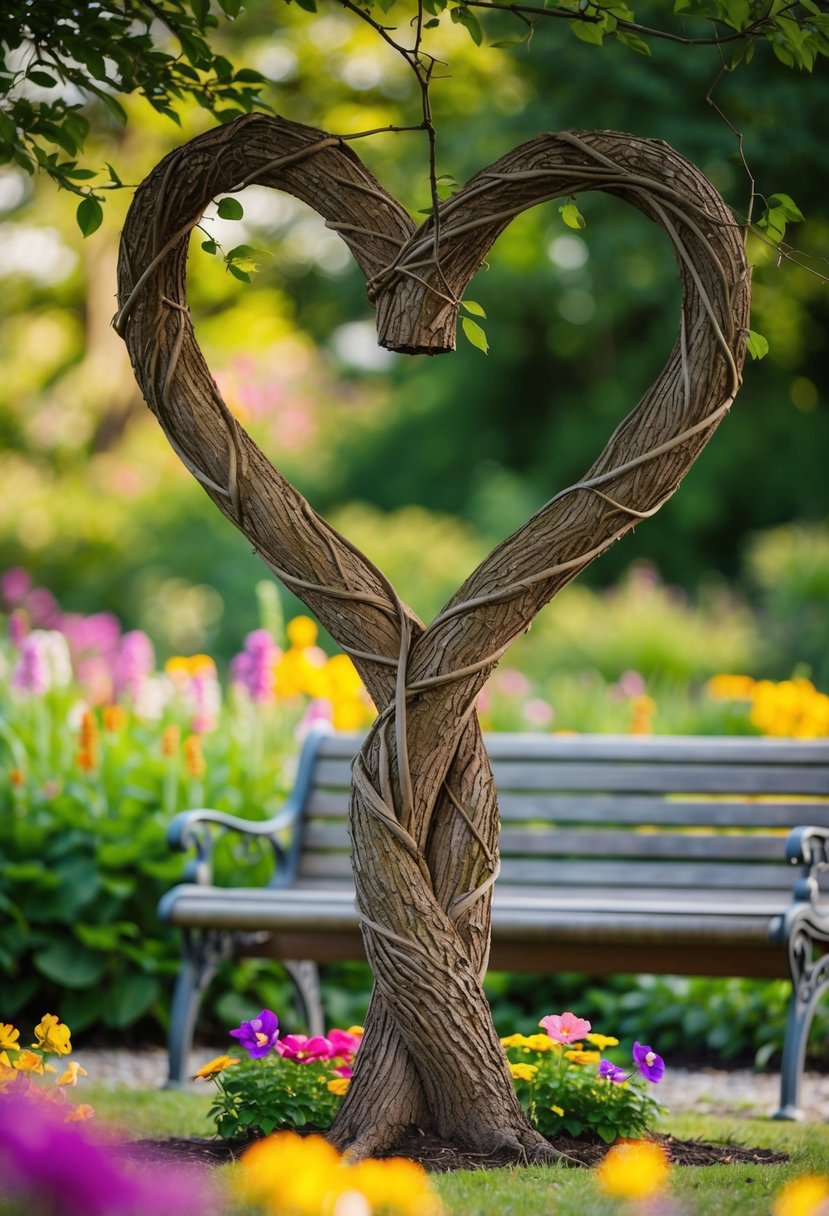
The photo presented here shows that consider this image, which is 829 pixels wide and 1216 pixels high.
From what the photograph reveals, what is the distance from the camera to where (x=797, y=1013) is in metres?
3.63

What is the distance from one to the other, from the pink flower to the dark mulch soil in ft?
0.57

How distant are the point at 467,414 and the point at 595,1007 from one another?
14.1m

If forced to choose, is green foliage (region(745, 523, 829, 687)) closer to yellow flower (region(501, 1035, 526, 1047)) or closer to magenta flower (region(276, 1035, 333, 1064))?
yellow flower (region(501, 1035, 526, 1047))

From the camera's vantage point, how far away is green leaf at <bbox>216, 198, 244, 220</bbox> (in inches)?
93.0

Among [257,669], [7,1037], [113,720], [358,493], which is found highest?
[358,493]

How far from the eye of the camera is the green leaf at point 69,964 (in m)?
4.31

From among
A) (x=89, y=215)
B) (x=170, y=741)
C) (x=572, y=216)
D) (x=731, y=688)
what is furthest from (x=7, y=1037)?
(x=731, y=688)

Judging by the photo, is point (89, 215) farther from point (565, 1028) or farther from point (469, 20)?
point (565, 1028)

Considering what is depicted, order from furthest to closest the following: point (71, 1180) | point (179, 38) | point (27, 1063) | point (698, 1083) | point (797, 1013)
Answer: point (698, 1083)
point (797, 1013)
point (179, 38)
point (27, 1063)
point (71, 1180)

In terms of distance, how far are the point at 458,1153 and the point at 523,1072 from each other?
0.32 m

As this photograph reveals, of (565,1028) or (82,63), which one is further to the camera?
(82,63)

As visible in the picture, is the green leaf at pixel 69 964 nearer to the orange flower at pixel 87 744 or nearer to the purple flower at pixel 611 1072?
the orange flower at pixel 87 744

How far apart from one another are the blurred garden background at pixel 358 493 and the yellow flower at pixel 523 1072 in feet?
4.98

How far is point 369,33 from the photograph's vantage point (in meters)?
14.4
